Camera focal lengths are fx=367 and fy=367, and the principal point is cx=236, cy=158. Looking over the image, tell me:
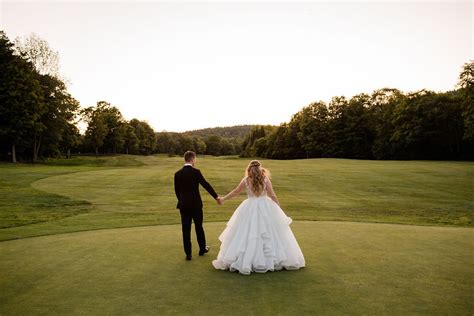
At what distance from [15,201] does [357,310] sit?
19.9 metres

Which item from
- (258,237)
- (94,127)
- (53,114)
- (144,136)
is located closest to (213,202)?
(258,237)

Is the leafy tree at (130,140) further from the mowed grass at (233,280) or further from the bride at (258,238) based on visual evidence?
the bride at (258,238)

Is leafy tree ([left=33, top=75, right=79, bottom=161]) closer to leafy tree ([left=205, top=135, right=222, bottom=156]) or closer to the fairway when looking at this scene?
the fairway

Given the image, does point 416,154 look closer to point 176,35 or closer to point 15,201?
point 176,35

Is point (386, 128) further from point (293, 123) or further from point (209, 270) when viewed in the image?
point (209, 270)

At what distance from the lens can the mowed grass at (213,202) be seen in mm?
15867

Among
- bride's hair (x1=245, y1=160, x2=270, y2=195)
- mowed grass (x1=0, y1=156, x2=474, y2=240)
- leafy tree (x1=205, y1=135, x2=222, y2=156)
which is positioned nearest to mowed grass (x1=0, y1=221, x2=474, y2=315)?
bride's hair (x1=245, y1=160, x2=270, y2=195)

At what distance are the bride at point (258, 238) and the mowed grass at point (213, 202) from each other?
25.1 feet

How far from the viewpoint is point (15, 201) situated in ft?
65.0

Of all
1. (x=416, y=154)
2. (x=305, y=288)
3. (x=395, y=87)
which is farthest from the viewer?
(x=395, y=87)

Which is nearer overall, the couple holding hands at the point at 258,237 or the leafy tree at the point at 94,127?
the couple holding hands at the point at 258,237

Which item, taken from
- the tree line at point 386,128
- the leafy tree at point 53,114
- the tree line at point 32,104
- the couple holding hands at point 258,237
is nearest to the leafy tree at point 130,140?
the tree line at point 32,104

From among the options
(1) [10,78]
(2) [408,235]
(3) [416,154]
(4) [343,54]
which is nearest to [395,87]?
(3) [416,154]

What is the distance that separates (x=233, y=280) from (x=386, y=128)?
8220 centimetres
